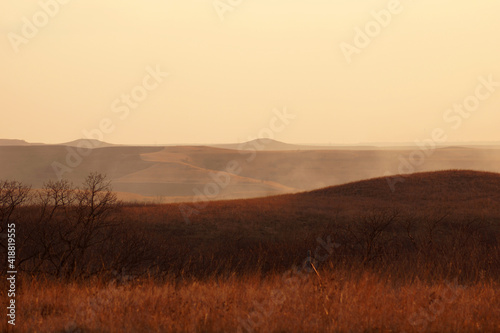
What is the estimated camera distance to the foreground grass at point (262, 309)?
5.70 metres

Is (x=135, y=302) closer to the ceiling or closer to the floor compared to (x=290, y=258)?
closer to the ceiling

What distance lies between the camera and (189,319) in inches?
232

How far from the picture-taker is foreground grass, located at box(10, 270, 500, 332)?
224 inches

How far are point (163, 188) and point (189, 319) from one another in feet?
425

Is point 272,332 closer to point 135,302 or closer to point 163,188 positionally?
point 135,302

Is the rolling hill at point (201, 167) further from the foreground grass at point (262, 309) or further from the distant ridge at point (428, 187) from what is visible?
the foreground grass at point (262, 309)

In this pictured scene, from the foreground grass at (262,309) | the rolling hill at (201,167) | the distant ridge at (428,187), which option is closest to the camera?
the foreground grass at (262,309)

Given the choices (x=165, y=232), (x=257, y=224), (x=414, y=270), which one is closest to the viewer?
(x=414, y=270)


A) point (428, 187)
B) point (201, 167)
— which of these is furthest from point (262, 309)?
point (201, 167)

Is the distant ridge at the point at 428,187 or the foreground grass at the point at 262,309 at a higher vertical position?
the distant ridge at the point at 428,187

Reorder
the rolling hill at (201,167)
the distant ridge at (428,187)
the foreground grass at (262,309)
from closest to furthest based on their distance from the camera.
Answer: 1. the foreground grass at (262,309)
2. the distant ridge at (428,187)
3. the rolling hill at (201,167)

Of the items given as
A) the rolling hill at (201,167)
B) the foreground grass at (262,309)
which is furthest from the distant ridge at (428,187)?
the rolling hill at (201,167)

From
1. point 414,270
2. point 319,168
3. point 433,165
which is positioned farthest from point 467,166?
point 414,270

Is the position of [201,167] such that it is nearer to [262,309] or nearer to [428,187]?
[428,187]
